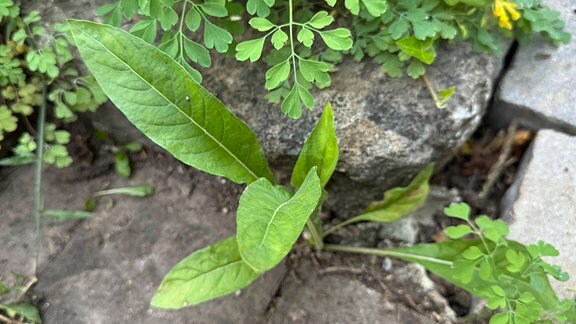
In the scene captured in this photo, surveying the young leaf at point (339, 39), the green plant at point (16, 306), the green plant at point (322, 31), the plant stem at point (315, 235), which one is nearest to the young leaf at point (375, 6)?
the green plant at point (322, 31)

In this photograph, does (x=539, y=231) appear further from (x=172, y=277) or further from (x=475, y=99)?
(x=172, y=277)

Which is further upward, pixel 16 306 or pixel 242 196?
pixel 242 196

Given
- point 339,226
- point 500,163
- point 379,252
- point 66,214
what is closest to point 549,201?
point 500,163

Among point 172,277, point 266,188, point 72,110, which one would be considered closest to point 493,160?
point 266,188

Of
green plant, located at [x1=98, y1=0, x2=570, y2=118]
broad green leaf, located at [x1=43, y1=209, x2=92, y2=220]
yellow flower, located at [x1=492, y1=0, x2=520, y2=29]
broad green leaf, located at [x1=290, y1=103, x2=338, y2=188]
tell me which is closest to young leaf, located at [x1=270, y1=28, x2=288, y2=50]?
green plant, located at [x1=98, y1=0, x2=570, y2=118]

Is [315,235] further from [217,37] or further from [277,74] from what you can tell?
[217,37]

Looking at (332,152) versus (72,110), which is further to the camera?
(72,110)

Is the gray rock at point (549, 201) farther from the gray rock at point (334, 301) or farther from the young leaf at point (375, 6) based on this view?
the young leaf at point (375, 6)
